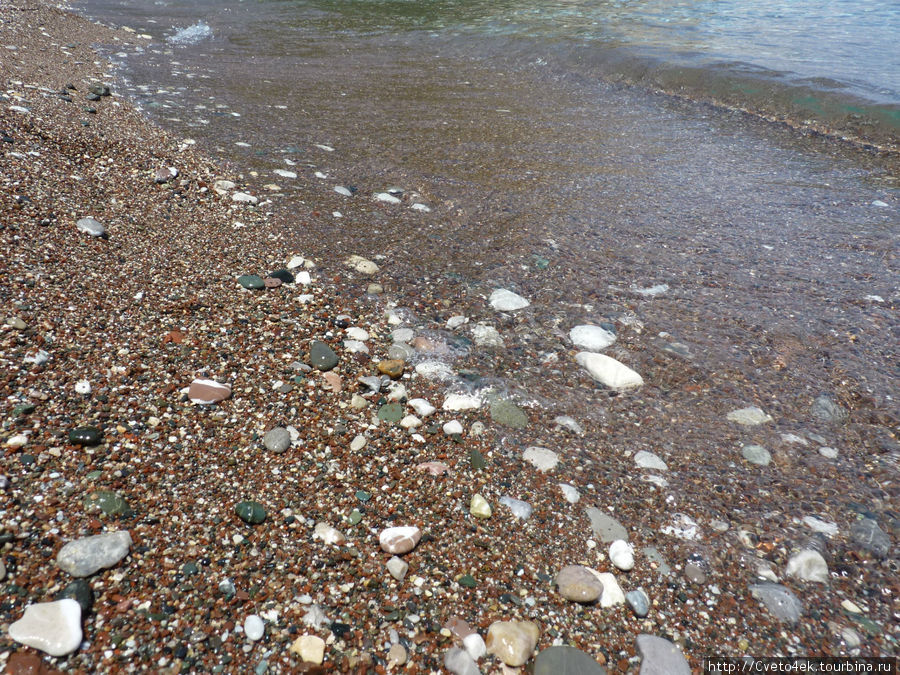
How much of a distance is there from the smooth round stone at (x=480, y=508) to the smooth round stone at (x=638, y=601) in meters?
0.49

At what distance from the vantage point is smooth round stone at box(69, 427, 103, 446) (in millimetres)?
1792

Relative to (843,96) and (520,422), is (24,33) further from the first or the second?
(843,96)

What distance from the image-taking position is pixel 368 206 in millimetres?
3883

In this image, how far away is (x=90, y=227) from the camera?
9.66 feet

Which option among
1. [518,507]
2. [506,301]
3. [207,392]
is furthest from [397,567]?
[506,301]

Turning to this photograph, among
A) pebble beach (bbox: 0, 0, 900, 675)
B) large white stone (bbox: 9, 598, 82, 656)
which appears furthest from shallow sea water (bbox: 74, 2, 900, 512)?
large white stone (bbox: 9, 598, 82, 656)

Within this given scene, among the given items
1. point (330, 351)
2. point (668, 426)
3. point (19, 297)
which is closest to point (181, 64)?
point (19, 297)

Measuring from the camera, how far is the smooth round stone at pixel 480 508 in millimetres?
1847

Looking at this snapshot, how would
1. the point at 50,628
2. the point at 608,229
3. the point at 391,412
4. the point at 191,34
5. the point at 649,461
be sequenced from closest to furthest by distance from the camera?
the point at 50,628
the point at 649,461
the point at 391,412
the point at 608,229
the point at 191,34

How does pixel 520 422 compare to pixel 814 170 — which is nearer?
pixel 520 422

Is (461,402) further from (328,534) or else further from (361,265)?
(361,265)

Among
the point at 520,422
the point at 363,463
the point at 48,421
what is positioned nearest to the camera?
the point at 48,421

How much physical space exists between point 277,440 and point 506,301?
1484 mm

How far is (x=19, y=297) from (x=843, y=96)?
314 inches
